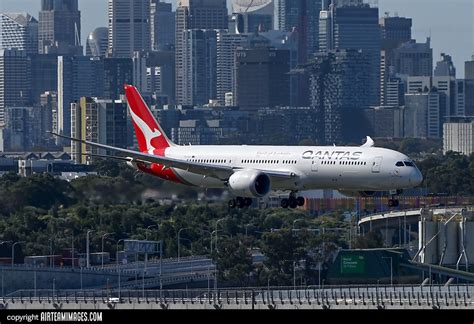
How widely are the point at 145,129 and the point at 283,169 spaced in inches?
576

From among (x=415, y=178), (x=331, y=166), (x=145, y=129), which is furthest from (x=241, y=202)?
(x=145, y=129)

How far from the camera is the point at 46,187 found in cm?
18725

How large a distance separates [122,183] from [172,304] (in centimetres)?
4381

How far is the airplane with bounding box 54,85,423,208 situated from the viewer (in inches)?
4596

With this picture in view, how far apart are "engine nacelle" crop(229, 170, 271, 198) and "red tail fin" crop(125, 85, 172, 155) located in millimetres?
8756

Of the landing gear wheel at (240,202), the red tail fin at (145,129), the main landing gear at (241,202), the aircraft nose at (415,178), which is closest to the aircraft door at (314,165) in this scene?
the aircraft nose at (415,178)

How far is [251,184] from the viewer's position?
392 feet

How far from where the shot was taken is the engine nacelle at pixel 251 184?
120 m

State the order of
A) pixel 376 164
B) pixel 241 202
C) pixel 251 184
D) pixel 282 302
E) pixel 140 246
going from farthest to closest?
pixel 140 246
pixel 241 202
pixel 251 184
pixel 376 164
pixel 282 302

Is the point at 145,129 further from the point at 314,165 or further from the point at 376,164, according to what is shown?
the point at 376,164
